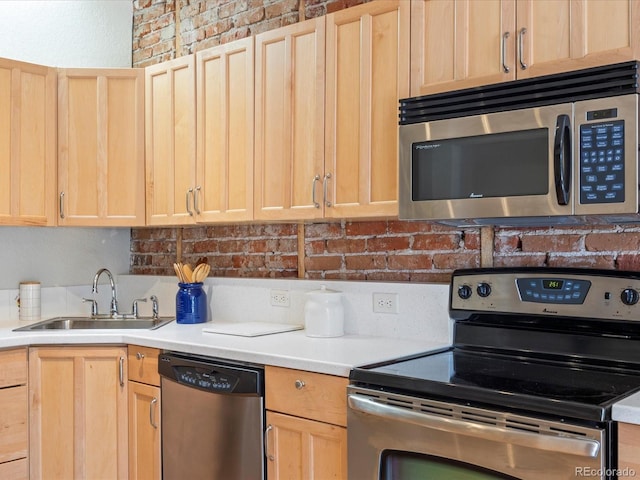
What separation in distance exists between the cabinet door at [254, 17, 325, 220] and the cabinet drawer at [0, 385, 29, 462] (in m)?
1.21

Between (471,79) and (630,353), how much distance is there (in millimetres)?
951

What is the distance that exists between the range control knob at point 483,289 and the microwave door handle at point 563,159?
533mm

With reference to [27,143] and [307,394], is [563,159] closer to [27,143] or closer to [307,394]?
[307,394]

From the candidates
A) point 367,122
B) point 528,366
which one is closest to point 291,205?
point 367,122

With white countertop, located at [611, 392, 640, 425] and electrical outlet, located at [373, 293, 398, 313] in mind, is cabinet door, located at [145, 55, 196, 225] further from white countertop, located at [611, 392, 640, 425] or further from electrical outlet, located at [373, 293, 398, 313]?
white countertop, located at [611, 392, 640, 425]

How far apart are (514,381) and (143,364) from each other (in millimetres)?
1528

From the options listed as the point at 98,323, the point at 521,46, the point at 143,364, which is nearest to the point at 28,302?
the point at 98,323

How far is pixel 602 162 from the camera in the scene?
178 centimetres

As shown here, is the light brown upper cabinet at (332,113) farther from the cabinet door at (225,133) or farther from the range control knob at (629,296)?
the range control knob at (629,296)

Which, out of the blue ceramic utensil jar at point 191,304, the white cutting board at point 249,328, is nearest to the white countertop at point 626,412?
the white cutting board at point 249,328

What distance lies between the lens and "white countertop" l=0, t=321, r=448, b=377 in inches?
83.4

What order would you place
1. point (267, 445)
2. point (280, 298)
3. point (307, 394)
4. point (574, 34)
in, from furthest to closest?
point (280, 298) < point (267, 445) < point (307, 394) < point (574, 34)

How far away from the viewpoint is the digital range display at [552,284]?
7.00 ft

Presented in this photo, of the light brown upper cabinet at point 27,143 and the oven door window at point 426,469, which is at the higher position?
the light brown upper cabinet at point 27,143
